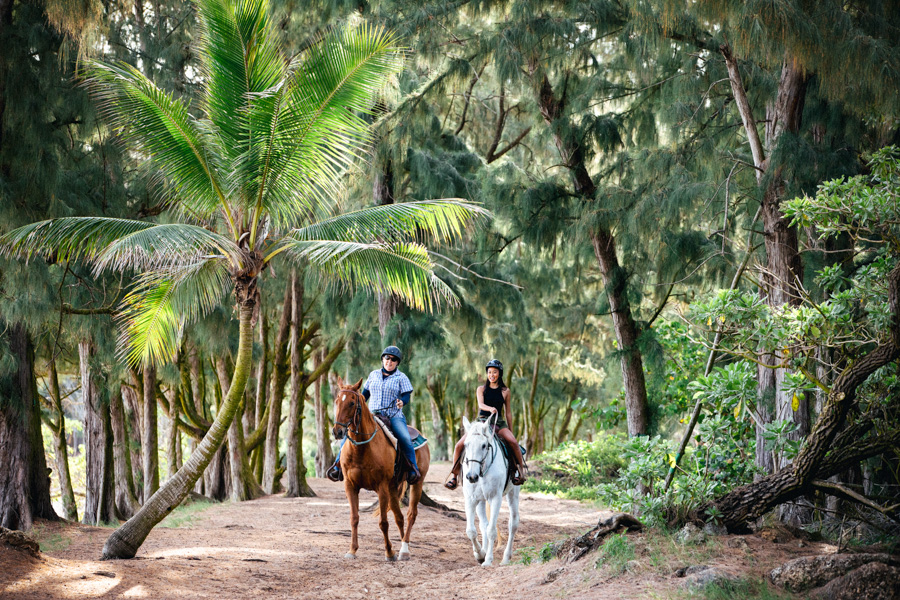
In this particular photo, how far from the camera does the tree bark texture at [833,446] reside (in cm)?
551

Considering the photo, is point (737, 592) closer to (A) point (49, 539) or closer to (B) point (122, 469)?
(A) point (49, 539)

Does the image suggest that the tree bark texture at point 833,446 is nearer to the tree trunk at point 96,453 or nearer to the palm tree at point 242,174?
the palm tree at point 242,174

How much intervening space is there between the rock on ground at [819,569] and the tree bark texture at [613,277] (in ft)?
26.4

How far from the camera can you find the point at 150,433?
48.3 ft

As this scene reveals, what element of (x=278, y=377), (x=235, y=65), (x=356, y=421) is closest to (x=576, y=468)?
A: (x=278, y=377)

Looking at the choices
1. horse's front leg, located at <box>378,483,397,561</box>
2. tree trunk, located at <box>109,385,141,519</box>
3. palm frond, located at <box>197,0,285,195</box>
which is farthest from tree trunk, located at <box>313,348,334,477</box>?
palm frond, located at <box>197,0,285,195</box>

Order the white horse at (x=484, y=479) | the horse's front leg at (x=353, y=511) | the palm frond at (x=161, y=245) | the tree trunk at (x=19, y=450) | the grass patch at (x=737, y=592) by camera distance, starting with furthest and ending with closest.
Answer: the tree trunk at (x=19, y=450) < the horse's front leg at (x=353, y=511) < the white horse at (x=484, y=479) < the palm frond at (x=161, y=245) < the grass patch at (x=737, y=592)

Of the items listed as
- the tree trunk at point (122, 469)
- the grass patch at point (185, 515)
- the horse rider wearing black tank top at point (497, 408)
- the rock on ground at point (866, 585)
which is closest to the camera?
the rock on ground at point (866, 585)

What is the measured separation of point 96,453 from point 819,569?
13110 millimetres

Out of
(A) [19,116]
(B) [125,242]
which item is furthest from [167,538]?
(A) [19,116]

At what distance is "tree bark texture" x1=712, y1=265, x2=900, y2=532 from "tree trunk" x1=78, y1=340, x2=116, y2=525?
460 inches

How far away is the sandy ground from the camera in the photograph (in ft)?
18.5

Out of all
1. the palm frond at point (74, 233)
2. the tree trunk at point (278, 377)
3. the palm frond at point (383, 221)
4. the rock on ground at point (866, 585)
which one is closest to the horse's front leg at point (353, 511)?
the palm frond at point (383, 221)

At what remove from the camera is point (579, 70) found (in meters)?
13.5
